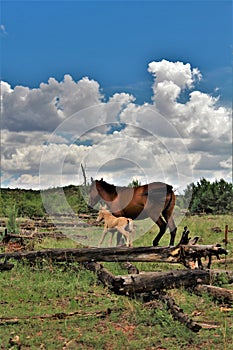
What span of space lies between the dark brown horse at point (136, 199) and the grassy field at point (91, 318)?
2772 millimetres

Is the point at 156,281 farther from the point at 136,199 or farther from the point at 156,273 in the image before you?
the point at 136,199

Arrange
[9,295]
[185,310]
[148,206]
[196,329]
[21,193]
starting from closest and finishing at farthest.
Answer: [196,329]
[185,310]
[9,295]
[148,206]
[21,193]

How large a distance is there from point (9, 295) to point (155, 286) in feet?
9.92

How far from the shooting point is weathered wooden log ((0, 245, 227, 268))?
9977 mm

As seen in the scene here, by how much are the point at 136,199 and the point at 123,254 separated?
6.33 feet

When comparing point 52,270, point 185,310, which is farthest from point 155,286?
point 52,270

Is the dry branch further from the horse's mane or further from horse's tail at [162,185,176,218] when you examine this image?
horse's tail at [162,185,176,218]

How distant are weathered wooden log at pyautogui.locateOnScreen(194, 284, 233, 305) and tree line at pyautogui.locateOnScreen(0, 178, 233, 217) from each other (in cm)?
432

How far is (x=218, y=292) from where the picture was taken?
7.57 m

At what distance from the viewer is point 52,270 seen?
388 inches

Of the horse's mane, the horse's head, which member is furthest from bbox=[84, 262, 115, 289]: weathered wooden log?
the horse's mane

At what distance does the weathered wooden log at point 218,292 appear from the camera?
7.45 m

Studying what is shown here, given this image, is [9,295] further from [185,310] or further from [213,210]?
[213,210]

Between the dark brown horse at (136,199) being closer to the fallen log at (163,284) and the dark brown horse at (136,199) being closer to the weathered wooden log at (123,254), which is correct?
the weathered wooden log at (123,254)
